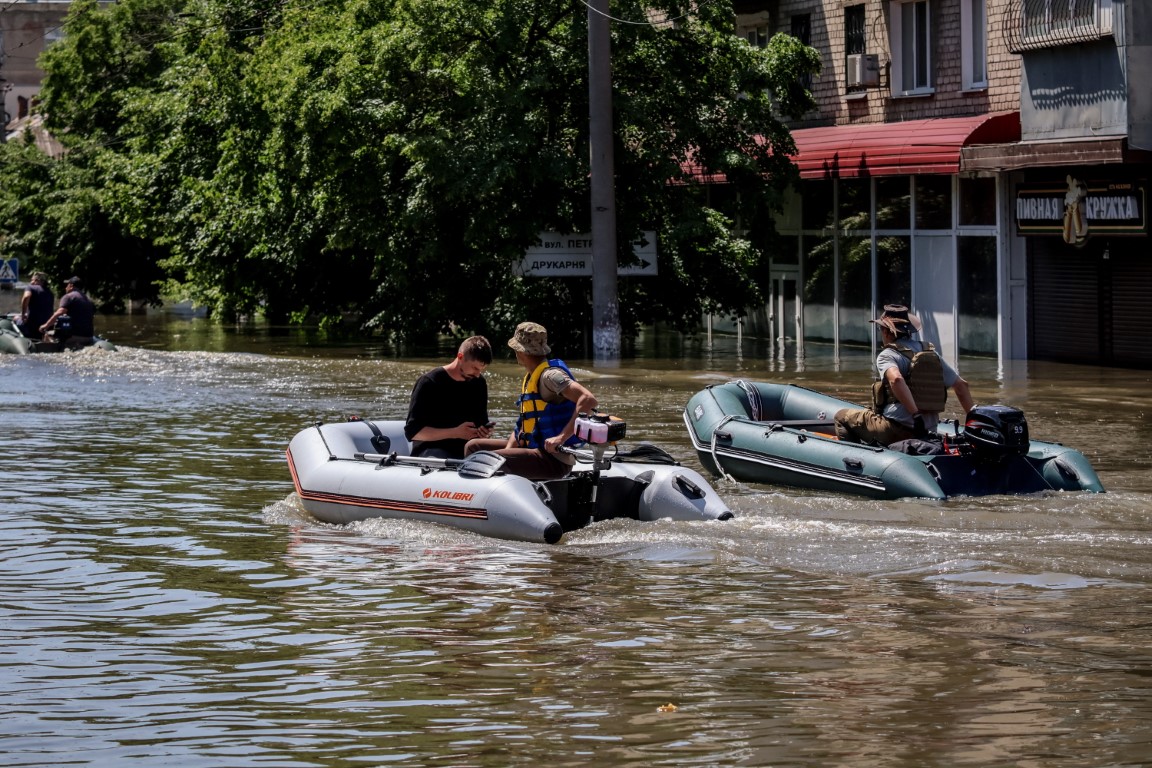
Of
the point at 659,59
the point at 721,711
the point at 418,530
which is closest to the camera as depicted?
the point at 721,711

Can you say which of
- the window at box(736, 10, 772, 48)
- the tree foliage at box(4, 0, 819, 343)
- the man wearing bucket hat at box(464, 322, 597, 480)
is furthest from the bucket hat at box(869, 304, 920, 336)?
the window at box(736, 10, 772, 48)

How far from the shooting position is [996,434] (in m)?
13.7

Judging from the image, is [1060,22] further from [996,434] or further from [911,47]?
[996,434]

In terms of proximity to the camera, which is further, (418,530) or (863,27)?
(863,27)

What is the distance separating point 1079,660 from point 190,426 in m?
13.7

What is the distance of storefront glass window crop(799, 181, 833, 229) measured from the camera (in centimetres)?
3259

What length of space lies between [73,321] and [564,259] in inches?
345

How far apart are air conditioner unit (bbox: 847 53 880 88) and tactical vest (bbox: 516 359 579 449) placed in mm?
18737

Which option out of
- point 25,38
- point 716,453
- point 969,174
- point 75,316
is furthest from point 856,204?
point 25,38

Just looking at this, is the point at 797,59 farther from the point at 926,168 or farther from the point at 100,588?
the point at 100,588

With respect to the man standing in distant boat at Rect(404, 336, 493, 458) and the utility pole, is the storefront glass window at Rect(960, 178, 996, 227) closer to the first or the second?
the utility pole

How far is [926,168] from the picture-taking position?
1087 inches

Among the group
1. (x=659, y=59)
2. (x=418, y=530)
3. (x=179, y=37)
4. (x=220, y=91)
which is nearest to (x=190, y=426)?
(x=418, y=530)

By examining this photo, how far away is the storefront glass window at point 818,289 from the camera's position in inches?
1292
